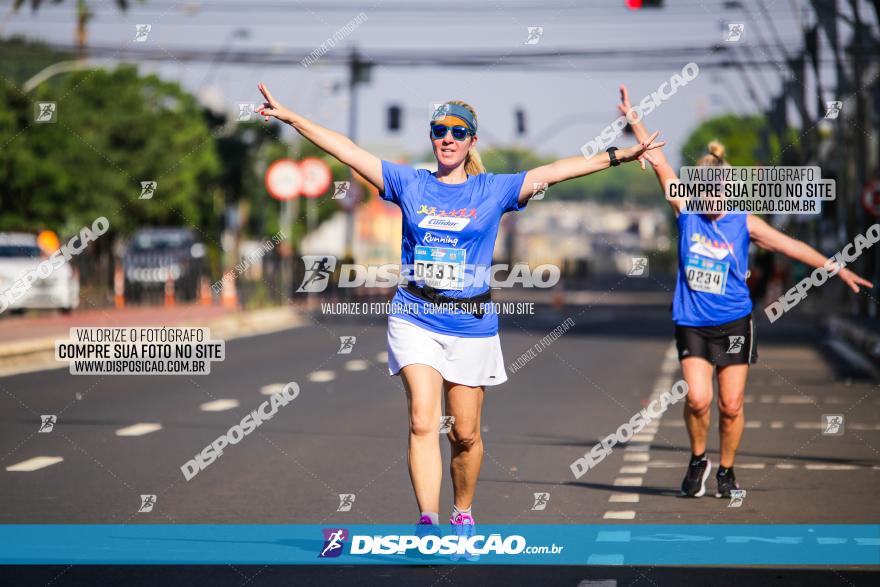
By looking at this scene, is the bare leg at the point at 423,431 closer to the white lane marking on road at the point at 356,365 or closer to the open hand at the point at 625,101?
the open hand at the point at 625,101

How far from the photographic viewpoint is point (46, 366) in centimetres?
2270

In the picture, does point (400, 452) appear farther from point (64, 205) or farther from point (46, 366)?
point (64, 205)

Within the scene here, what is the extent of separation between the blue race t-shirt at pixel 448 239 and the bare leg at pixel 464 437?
0.28 metres

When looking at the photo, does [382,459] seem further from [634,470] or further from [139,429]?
[139,429]

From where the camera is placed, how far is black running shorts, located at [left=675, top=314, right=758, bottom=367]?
10258 mm

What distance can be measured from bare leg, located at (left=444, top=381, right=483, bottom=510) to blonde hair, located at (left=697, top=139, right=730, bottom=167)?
293 cm

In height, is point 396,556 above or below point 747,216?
below

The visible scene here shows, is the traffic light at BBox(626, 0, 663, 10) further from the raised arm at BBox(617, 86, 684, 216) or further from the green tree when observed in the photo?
the green tree

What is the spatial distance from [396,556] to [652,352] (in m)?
19.9

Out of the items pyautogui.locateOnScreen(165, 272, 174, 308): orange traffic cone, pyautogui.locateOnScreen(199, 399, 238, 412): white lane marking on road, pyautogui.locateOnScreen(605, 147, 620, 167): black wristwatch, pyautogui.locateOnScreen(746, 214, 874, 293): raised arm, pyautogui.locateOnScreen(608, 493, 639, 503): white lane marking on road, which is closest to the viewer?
pyautogui.locateOnScreen(605, 147, 620, 167): black wristwatch

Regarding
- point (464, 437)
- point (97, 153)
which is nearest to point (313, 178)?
point (97, 153)

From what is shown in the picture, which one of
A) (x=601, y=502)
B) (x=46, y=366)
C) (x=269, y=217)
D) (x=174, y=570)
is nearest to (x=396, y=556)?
(x=174, y=570)

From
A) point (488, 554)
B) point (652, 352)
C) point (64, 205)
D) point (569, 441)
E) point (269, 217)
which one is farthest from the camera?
point (269, 217)

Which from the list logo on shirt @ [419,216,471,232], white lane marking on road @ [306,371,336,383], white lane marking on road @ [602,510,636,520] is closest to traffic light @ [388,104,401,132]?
white lane marking on road @ [306,371,336,383]
